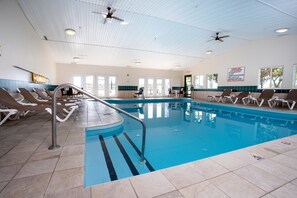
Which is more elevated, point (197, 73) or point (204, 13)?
point (204, 13)

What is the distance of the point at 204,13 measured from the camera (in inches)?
182

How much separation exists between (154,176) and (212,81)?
405 inches

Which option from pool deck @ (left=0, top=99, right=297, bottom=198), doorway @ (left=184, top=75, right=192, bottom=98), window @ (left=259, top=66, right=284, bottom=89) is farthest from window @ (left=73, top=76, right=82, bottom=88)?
window @ (left=259, top=66, right=284, bottom=89)

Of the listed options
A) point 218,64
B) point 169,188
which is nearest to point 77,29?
point 169,188

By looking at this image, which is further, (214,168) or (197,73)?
(197,73)

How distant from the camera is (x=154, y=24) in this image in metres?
5.59

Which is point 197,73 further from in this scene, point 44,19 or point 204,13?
point 44,19

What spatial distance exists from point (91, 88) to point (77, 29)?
6111 mm

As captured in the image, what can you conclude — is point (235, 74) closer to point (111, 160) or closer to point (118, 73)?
point (118, 73)

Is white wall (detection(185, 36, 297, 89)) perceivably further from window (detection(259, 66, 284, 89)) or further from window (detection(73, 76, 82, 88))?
window (detection(73, 76, 82, 88))

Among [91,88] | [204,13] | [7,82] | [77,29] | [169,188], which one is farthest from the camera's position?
[91,88]

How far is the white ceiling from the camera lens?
4.18 m

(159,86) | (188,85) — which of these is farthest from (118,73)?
(188,85)

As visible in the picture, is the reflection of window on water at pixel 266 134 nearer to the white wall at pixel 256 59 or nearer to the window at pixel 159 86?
the white wall at pixel 256 59
